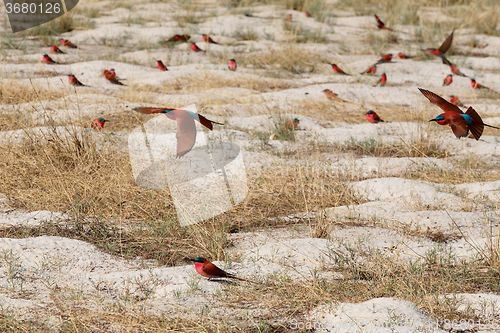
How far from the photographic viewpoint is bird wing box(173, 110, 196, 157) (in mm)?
2591

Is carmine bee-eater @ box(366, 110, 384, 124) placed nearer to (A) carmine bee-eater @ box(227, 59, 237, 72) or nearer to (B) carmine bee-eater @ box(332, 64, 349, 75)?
(B) carmine bee-eater @ box(332, 64, 349, 75)

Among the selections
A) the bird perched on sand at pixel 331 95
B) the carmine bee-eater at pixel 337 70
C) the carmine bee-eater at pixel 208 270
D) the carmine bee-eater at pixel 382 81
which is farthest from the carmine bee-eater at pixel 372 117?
the carmine bee-eater at pixel 208 270

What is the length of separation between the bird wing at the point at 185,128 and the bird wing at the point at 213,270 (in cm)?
74

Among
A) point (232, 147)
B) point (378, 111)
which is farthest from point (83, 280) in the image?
point (378, 111)

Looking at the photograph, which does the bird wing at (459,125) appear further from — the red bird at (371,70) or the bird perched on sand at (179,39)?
the bird perched on sand at (179,39)

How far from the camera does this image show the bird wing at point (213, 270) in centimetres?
234

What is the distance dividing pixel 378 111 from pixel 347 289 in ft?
13.2

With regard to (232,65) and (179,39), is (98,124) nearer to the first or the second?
(232,65)

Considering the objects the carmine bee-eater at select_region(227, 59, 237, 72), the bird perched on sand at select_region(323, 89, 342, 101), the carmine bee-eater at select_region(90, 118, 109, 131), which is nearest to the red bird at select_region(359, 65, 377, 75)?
the bird perched on sand at select_region(323, 89, 342, 101)

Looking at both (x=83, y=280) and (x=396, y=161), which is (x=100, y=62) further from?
(x=83, y=280)

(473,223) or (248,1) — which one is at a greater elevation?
(248,1)

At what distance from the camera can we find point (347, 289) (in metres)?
2.38

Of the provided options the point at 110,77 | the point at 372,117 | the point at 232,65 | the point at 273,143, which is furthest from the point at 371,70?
the point at 110,77

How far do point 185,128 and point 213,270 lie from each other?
78cm
